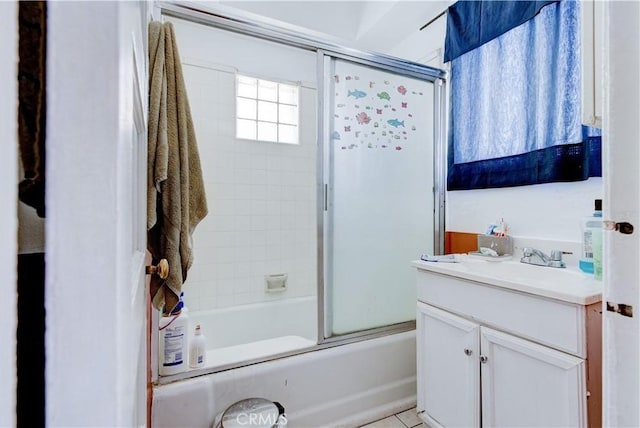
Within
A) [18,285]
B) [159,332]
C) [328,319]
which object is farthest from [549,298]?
[159,332]

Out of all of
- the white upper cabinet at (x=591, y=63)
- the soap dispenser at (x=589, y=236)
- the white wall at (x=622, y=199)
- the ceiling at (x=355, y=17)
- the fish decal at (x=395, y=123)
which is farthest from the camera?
the ceiling at (x=355, y=17)

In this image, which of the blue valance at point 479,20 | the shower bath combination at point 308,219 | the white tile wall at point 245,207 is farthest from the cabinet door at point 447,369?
the blue valance at point 479,20

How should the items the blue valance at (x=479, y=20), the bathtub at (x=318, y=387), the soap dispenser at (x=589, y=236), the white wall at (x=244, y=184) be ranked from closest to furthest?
the soap dispenser at (x=589, y=236) < the bathtub at (x=318, y=387) < the blue valance at (x=479, y=20) < the white wall at (x=244, y=184)

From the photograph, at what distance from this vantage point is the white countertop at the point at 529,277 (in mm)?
929

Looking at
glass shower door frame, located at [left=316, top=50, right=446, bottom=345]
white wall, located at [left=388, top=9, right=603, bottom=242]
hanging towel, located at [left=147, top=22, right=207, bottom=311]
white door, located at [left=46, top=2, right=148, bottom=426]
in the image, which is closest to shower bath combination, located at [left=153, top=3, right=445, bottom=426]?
glass shower door frame, located at [left=316, top=50, right=446, bottom=345]

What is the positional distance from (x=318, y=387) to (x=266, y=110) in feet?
6.46

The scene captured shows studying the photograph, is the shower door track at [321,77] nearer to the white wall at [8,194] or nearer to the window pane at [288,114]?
the window pane at [288,114]

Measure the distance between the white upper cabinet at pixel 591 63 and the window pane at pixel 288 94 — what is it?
1.97 metres

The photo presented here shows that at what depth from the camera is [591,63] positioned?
859 mm

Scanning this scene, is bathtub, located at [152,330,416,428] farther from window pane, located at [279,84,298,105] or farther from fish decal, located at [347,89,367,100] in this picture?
window pane, located at [279,84,298,105]

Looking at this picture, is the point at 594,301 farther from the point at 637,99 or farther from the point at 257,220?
the point at 257,220

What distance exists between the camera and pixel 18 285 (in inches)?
8.4

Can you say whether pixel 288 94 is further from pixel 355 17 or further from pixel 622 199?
pixel 622 199

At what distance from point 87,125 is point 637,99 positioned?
0.47 m
